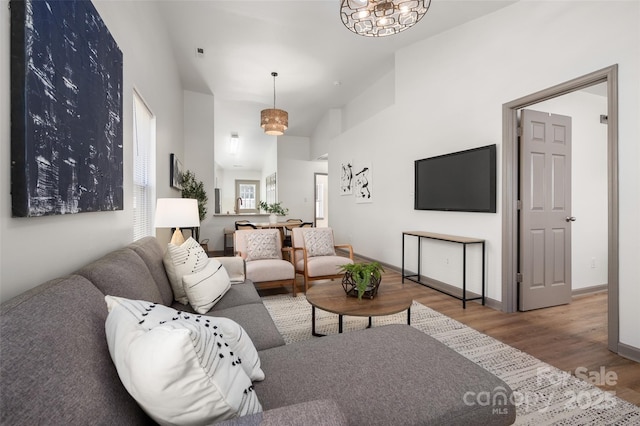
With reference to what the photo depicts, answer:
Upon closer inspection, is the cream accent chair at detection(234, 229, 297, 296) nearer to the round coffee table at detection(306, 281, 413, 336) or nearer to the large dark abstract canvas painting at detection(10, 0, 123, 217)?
the round coffee table at detection(306, 281, 413, 336)

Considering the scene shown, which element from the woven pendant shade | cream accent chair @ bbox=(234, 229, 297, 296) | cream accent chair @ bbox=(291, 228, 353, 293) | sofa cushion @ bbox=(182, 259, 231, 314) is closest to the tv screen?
cream accent chair @ bbox=(291, 228, 353, 293)

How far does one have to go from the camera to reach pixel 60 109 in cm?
110

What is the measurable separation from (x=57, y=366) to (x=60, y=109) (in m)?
0.97

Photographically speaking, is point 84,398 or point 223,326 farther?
point 223,326

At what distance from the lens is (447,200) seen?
147 inches

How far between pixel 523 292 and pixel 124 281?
3568 mm

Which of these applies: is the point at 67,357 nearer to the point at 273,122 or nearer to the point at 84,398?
the point at 84,398

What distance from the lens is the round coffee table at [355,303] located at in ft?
6.63

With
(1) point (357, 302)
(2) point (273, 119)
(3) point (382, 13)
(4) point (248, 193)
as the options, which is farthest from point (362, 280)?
(4) point (248, 193)

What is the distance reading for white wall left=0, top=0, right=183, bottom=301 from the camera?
0.88m

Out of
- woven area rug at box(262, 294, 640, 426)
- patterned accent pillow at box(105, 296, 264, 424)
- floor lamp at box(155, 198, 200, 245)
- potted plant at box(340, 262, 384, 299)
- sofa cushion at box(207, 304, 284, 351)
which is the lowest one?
woven area rug at box(262, 294, 640, 426)

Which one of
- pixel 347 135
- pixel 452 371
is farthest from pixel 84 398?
pixel 347 135

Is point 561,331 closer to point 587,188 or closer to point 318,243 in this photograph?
point 587,188

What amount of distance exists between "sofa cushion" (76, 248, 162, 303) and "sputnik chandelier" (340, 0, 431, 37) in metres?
2.60
